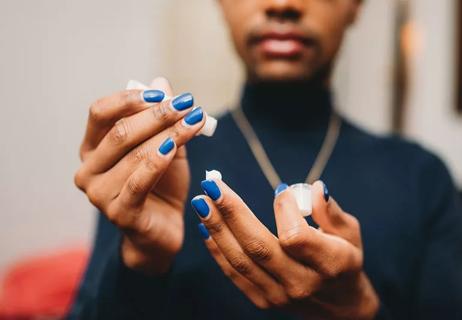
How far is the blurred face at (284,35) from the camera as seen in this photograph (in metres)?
0.64

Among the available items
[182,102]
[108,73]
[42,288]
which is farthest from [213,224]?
[108,73]

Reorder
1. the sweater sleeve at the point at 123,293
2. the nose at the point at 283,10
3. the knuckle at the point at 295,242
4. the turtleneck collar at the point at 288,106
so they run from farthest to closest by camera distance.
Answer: the turtleneck collar at the point at 288,106 → the nose at the point at 283,10 → the sweater sleeve at the point at 123,293 → the knuckle at the point at 295,242

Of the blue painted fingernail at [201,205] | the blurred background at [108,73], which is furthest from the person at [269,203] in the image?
the blurred background at [108,73]

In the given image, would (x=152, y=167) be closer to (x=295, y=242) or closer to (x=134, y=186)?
(x=134, y=186)

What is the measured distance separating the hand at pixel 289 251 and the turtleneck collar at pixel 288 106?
330 mm

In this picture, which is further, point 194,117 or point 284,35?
point 284,35

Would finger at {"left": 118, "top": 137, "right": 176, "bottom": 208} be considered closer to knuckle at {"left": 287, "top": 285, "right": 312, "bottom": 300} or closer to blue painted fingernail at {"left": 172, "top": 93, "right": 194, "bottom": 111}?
blue painted fingernail at {"left": 172, "top": 93, "right": 194, "bottom": 111}

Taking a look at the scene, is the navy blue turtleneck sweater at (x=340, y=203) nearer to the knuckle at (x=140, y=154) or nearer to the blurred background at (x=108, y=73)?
the knuckle at (x=140, y=154)

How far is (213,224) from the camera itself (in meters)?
0.38

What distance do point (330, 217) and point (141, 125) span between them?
0.60 ft

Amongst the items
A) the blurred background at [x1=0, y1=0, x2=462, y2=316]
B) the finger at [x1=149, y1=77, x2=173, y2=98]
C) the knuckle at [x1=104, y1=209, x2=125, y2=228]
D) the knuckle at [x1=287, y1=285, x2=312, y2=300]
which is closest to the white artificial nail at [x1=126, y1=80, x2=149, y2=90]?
the finger at [x1=149, y1=77, x2=173, y2=98]

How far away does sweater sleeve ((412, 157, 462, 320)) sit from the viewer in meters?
0.67

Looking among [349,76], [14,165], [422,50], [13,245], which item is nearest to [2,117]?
[14,165]

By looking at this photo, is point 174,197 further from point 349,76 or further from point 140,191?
point 349,76
